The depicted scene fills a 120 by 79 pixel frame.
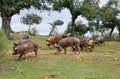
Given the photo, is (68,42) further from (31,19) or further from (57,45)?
(31,19)

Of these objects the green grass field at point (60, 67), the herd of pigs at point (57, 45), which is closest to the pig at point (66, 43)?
the herd of pigs at point (57, 45)

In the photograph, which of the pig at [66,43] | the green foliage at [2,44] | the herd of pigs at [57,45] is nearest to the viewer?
the green foliage at [2,44]

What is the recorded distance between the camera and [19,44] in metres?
24.0

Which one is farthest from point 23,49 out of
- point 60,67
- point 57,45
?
point 57,45

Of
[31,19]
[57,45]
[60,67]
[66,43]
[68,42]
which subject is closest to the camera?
[60,67]

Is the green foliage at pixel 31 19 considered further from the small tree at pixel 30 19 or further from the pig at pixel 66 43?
the pig at pixel 66 43

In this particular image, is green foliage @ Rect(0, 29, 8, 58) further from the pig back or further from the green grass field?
the pig back

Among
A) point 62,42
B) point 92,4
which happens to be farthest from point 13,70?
point 92,4

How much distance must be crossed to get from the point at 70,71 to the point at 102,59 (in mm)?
4704

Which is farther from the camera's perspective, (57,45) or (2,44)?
(57,45)

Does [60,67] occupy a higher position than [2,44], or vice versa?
[2,44]

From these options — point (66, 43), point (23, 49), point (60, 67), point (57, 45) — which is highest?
point (66, 43)

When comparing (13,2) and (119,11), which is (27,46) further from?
(119,11)

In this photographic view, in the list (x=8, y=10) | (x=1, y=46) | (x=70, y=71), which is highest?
(x=8, y=10)
